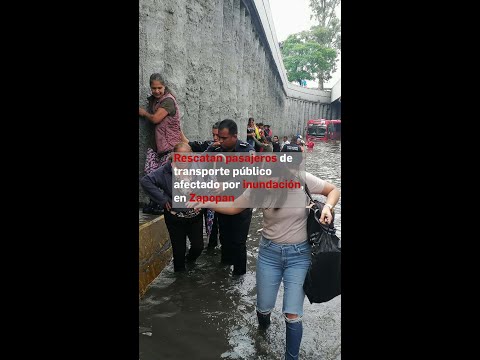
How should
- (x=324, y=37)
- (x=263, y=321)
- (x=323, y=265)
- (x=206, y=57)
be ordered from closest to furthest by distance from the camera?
(x=323, y=265) → (x=263, y=321) → (x=324, y=37) → (x=206, y=57)

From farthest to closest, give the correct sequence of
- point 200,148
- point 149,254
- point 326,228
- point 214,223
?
point 214,223
point 200,148
point 149,254
point 326,228

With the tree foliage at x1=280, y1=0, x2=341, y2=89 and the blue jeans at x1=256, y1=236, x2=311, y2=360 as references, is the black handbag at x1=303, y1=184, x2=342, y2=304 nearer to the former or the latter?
the blue jeans at x1=256, y1=236, x2=311, y2=360

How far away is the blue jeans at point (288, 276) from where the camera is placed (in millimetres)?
2537

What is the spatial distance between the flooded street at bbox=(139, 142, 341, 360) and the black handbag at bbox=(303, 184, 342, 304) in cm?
47

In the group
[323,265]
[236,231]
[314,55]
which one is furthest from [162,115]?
[323,265]

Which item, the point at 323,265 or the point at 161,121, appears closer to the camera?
the point at 323,265

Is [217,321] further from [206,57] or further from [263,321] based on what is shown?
[206,57]

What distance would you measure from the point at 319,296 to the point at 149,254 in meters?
2.01

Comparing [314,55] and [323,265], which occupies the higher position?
[314,55]

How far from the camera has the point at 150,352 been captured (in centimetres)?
284

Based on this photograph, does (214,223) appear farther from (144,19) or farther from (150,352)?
(144,19)

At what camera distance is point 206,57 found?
6.30 metres

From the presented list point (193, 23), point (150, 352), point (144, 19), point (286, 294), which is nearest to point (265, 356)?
point (286, 294)

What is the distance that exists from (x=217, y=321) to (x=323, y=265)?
131 centimetres
